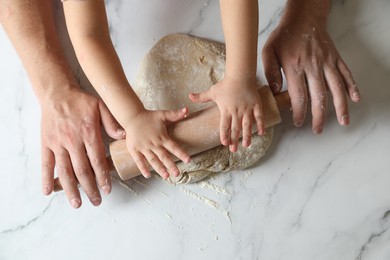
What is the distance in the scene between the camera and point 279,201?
36.9 inches

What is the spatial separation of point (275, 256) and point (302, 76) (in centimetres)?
35

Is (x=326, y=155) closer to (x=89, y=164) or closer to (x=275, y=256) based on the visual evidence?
(x=275, y=256)

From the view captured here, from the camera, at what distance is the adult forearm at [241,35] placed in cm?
80

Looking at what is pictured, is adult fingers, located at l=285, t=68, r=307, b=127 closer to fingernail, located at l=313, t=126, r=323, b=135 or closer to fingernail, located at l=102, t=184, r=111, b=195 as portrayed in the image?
fingernail, located at l=313, t=126, r=323, b=135

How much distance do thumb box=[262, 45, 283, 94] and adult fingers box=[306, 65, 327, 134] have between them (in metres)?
0.05

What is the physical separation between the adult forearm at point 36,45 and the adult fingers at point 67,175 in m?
0.12

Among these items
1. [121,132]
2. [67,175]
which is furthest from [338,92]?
[67,175]

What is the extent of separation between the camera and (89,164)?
875 mm

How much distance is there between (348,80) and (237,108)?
0.22 metres

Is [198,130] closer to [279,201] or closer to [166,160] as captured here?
[166,160]

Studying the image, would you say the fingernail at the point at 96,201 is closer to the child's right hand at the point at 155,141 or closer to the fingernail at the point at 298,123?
the child's right hand at the point at 155,141

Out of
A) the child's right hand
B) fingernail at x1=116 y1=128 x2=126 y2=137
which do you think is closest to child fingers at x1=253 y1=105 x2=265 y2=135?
the child's right hand

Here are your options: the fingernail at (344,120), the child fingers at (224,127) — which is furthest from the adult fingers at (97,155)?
the fingernail at (344,120)

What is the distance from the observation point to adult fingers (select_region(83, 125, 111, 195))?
860 mm
